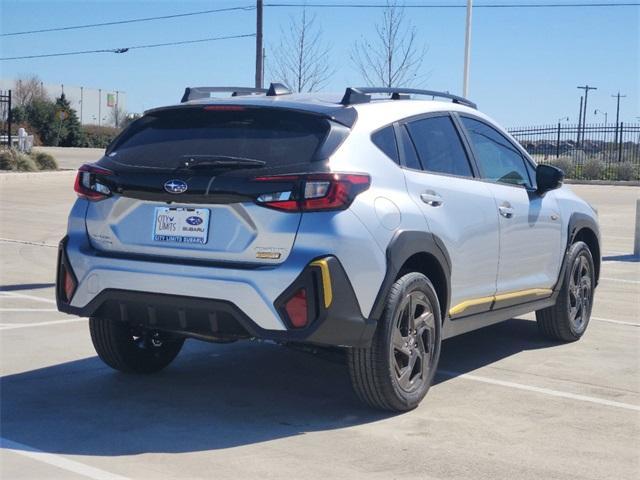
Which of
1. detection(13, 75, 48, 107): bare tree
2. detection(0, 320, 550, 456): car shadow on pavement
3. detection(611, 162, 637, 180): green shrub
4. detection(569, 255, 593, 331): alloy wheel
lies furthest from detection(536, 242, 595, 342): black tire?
detection(13, 75, 48, 107): bare tree

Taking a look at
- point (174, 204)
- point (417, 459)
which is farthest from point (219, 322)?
point (417, 459)

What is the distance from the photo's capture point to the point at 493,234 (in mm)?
6797

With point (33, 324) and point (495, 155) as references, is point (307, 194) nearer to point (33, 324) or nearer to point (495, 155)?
point (495, 155)

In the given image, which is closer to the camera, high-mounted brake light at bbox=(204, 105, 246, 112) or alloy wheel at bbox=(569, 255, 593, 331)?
high-mounted brake light at bbox=(204, 105, 246, 112)

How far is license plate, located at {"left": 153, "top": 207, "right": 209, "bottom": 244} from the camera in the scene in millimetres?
5492

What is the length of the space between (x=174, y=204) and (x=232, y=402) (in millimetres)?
1285

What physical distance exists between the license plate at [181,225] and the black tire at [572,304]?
348 centimetres

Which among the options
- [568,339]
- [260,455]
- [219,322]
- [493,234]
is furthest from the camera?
[568,339]

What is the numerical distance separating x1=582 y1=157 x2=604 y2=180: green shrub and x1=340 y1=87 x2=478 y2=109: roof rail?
98.8ft

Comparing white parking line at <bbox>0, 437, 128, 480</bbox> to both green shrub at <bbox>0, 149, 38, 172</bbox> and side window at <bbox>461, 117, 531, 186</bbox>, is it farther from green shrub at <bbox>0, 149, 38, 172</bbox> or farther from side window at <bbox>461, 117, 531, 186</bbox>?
green shrub at <bbox>0, 149, 38, 172</bbox>

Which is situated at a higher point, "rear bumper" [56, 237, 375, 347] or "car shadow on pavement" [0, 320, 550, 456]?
"rear bumper" [56, 237, 375, 347]

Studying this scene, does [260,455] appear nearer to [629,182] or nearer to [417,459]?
[417,459]

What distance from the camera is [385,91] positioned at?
651 centimetres

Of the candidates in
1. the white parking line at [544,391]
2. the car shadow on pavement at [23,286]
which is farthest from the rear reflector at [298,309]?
the car shadow on pavement at [23,286]
